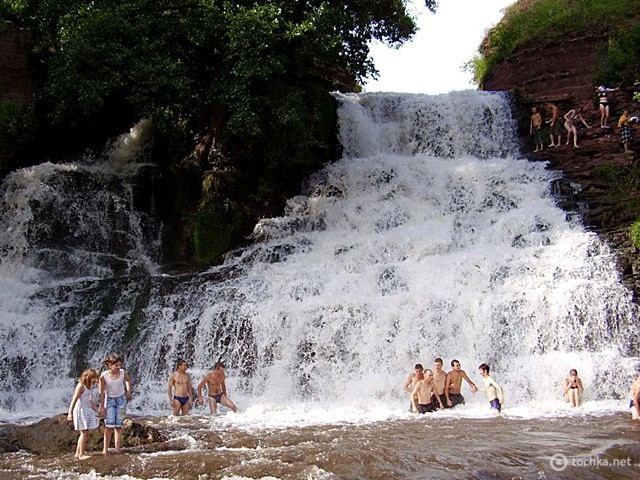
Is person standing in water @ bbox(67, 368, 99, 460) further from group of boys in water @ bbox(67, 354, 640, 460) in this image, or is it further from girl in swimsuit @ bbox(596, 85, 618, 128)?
girl in swimsuit @ bbox(596, 85, 618, 128)

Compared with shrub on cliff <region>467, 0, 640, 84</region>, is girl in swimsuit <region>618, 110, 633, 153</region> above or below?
below

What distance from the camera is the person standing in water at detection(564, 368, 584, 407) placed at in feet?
35.5

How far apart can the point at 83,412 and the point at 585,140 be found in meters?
17.0

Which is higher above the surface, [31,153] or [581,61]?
[581,61]

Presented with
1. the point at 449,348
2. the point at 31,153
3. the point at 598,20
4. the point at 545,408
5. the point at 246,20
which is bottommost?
the point at 545,408

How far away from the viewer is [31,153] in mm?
20125

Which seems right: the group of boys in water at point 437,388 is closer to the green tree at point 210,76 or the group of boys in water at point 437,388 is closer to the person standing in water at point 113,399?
the person standing in water at point 113,399

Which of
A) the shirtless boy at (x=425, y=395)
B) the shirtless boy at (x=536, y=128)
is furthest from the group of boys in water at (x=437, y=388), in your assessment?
the shirtless boy at (x=536, y=128)

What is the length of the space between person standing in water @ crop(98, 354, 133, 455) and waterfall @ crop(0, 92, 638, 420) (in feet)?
13.7

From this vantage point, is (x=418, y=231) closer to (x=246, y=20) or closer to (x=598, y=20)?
(x=246, y=20)

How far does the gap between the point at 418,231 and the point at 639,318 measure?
5839mm

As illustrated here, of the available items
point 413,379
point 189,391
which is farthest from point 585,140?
point 189,391

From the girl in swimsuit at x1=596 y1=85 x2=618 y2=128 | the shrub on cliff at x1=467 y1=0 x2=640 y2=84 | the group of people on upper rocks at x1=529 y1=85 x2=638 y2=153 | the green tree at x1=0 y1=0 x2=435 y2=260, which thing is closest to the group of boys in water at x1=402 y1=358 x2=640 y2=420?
the green tree at x1=0 y1=0 x2=435 y2=260

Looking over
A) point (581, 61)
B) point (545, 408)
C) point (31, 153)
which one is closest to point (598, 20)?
point (581, 61)
